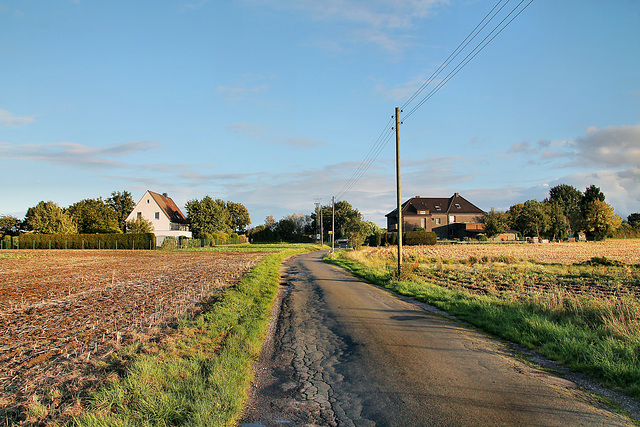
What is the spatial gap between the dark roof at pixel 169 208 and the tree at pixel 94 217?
9143 millimetres

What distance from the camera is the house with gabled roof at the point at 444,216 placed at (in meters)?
90.1

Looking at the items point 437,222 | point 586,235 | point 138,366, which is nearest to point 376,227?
point 437,222

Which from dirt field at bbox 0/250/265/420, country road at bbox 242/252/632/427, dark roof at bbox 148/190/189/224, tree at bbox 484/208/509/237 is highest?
dark roof at bbox 148/190/189/224

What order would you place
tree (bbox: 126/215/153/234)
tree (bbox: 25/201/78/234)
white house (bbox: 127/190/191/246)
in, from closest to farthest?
tree (bbox: 25/201/78/234) < tree (bbox: 126/215/153/234) < white house (bbox: 127/190/191/246)

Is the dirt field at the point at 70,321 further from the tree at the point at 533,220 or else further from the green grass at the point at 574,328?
the tree at the point at 533,220

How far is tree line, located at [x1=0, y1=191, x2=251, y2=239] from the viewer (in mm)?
68938

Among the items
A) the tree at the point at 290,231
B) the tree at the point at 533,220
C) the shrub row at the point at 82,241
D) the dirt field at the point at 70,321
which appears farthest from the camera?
the tree at the point at 290,231

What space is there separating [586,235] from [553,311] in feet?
364

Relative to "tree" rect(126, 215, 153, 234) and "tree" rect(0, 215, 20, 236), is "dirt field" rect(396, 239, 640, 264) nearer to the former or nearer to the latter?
"tree" rect(126, 215, 153, 234)

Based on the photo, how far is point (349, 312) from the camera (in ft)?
36.4

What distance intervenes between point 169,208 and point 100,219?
1328 cm

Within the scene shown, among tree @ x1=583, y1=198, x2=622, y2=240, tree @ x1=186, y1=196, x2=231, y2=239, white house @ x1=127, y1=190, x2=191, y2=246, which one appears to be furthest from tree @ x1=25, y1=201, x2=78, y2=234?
tree @ x1=583, y1=198, x2=622, y2=240

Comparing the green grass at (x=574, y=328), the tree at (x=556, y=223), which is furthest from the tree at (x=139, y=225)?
the tree at (x=556, y=223)

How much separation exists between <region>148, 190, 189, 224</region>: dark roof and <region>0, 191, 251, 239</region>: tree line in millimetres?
3266
